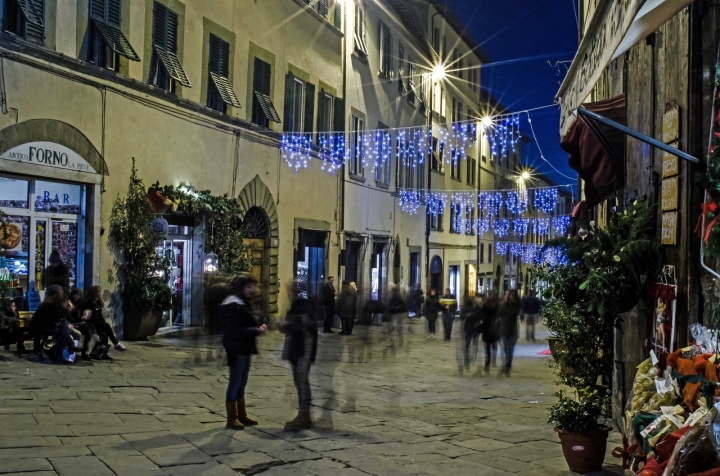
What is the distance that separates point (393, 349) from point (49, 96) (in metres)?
8.74

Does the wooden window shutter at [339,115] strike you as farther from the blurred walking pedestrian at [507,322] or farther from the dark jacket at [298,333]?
the dark jacket at [298,333]

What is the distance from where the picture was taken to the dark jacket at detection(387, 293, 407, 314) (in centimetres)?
1822

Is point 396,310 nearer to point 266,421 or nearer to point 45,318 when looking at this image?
point 45,318

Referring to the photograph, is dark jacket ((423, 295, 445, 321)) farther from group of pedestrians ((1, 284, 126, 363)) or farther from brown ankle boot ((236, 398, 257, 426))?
brown ankle boot ((236, 398, 257, 426))

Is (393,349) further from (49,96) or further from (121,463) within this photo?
(121,463)

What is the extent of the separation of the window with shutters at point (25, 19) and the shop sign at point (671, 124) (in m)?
10.0

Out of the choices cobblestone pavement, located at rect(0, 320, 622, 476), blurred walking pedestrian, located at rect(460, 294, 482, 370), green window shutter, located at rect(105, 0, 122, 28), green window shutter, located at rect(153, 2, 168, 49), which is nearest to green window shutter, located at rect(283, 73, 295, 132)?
green window shutter, located at rect(153, 2, 168, 49)

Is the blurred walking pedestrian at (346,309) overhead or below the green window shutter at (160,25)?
below

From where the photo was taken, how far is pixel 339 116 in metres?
24.2

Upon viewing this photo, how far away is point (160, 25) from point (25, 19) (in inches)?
150

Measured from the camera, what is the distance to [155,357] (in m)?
13.2

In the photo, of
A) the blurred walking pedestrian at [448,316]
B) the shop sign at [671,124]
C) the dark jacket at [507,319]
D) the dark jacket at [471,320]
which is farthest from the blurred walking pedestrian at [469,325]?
the shop sign at [671,124]

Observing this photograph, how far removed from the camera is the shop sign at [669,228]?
6.12 metres

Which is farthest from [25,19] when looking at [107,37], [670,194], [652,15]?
[652,15]
